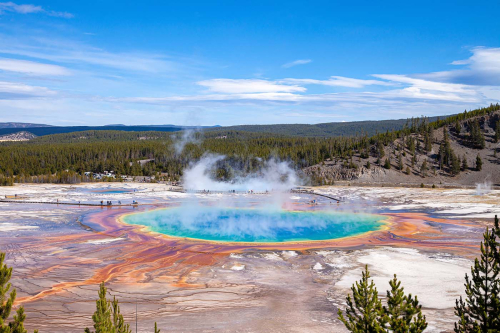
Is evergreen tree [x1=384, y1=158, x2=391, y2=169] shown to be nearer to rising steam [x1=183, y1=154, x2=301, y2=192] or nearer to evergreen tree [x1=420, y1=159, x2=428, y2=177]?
evergreen tree [x1=420, y1=159, x2=428, y2=177]

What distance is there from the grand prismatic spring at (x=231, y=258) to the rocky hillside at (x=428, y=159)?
29195 mm

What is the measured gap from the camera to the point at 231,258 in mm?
23516

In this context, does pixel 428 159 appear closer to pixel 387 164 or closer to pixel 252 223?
pixel 387 164

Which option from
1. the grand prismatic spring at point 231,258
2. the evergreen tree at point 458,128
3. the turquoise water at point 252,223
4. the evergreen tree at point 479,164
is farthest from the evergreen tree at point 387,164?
the turquoise water at point 252,223

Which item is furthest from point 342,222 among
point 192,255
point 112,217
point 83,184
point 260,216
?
point 83,184

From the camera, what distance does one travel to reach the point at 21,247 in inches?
1011

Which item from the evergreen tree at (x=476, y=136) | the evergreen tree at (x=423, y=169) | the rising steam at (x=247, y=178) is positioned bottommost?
the rising steam at (x=247, y=178)

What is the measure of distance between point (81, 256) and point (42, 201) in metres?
27.5

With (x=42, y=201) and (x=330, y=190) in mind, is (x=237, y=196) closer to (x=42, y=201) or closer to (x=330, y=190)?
(x=330, y=190)

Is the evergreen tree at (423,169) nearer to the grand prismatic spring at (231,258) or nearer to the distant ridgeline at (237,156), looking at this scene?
the distant ridgeline at (237,156)

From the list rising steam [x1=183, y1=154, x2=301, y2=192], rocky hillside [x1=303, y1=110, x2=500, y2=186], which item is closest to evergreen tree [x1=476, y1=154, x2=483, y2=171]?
rocky hillside [x1=303, y1=110, x2=500, y2=186]

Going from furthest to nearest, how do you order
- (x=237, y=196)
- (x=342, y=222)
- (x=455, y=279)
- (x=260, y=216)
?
(x=237, y=196) → (x=260, y=216) → (x=342, y=222) → (x=455, y=279)

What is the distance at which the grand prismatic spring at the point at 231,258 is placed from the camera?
15.6 meters

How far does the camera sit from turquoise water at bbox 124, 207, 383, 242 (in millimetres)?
30812
